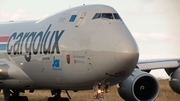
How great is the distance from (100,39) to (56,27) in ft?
10.3

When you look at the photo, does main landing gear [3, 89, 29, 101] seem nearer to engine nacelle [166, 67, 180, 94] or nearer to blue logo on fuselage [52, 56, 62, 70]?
blue logo on fuselage [52, 56, 62, 70]

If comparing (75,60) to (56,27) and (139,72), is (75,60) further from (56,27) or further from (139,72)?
(139,72)

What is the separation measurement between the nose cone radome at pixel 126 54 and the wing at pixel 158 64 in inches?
302

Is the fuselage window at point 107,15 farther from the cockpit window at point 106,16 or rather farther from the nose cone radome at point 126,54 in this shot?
the nose cone radome at point 126,54

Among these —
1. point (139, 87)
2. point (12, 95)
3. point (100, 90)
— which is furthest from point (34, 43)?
point (12, 95)

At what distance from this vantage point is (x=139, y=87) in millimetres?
29609

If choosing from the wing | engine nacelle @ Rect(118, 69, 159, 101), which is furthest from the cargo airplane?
the wing

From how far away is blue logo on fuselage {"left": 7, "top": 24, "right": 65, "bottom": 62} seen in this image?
2677 cm

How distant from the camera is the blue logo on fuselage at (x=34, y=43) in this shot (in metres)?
26.8

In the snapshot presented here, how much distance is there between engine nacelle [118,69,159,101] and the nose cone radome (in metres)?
5.05

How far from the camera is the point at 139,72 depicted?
29.7m

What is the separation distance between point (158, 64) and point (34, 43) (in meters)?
7.03

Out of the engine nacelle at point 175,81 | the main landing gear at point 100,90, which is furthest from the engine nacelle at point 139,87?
the main landing gear at point 100,90

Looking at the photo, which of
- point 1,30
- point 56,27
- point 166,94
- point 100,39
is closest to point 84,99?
point 166,94
